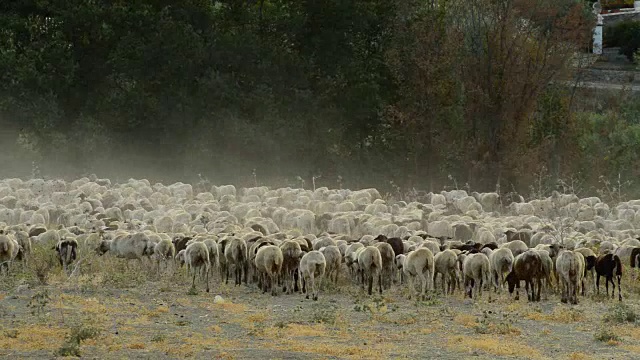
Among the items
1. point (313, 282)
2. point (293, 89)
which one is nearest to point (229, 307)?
point (313, 282)

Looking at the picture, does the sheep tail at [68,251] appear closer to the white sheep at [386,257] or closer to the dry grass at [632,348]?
the white sheep at [386,257]

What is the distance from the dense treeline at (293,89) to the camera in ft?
148

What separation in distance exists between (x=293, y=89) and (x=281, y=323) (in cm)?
3100

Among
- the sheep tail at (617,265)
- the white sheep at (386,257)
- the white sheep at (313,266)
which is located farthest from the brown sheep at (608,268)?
the white sheep at (313,266)

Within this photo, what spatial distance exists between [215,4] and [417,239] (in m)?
29.7

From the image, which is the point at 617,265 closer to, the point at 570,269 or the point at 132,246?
the point at 570,269

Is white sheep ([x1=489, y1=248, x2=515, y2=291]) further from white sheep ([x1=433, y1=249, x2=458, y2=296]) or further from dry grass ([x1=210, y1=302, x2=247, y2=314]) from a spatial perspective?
dry grass ([x1=210, y1=302, x2=247, y2=314])

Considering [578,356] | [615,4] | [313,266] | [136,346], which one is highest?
[615,4]

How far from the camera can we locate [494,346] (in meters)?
16.9

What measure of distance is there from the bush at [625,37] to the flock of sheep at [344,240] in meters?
39.8

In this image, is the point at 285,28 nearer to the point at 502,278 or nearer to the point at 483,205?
the point at 483,205

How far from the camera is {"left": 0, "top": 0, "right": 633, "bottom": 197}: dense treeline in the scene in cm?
4497

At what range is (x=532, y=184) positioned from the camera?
43.2 meters

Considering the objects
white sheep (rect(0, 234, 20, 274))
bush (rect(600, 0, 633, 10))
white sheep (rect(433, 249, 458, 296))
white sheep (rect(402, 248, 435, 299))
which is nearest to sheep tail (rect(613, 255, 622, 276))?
white sheep (rect(433, 249, 458, 296))
